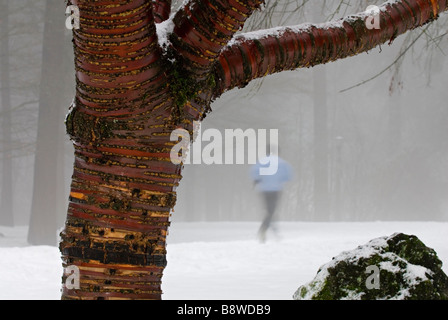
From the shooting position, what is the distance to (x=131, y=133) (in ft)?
6.37

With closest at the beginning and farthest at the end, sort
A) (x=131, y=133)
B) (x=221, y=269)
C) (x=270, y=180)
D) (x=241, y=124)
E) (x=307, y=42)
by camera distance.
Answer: (x=131, y=133) < (x=307, y=42) < (x=221, y=269) < (x=270, y=180) < (x=241, y=124)

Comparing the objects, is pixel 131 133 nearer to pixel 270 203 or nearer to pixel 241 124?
pixel 270 203

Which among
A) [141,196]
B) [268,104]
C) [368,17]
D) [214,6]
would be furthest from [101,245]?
[268,104]

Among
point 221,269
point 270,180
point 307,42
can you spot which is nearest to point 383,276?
point 307,42

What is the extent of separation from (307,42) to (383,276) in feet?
4.39

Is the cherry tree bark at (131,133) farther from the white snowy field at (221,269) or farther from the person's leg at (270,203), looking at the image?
the person's leg at (270,203)

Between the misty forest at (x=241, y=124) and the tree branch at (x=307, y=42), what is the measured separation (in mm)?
23

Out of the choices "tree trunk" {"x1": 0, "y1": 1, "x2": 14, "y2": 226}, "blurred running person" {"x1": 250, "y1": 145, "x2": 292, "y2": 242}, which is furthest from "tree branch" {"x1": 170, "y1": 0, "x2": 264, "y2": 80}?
"tree trunk" {"x1": 0, "y1": 1, "x2": 14, "y2": 226}

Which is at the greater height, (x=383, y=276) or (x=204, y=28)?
(x=204, y=28)

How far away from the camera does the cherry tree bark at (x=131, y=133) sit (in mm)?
1857

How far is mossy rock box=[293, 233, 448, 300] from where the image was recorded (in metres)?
2.82

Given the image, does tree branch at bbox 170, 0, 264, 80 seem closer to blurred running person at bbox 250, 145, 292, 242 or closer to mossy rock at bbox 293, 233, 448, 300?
mossy rock at bbox 293, 233, 448, 300

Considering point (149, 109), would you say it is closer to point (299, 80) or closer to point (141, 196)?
point (141, 196)

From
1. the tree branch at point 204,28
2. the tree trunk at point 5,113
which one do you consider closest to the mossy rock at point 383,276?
the tree branch at point 204,28
